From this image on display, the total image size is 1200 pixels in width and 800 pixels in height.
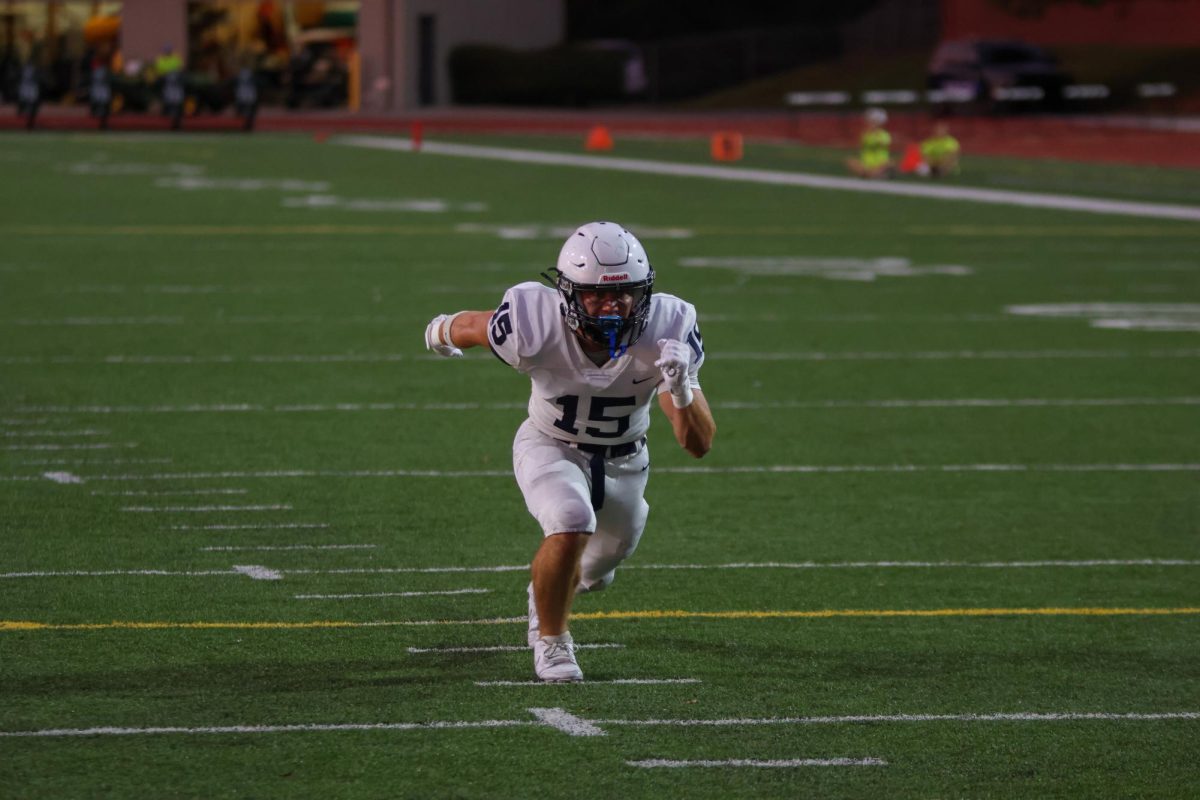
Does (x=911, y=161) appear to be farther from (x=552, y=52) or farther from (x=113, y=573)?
(x=552, y=52)

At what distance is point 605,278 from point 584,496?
69cm

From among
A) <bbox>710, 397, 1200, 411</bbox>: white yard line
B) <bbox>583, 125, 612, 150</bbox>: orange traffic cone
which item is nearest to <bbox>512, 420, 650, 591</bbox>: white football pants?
<bbox>710, 397, 1200, 411</bbox>: white yard line

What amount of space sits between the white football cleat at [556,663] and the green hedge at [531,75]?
52.8m

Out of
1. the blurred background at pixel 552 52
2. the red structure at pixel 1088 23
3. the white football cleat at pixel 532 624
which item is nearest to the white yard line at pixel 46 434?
the white football cleat at pixel 532 624

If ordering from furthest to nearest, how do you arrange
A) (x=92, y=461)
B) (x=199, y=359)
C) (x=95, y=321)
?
(x=95, y=321) < (x=199, y=359) < (x=92, y=461)

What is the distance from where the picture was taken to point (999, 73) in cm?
4931

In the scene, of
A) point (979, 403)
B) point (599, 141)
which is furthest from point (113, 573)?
point (599, 141)

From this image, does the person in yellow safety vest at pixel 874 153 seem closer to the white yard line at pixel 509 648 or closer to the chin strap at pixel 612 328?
the white yard line at pixel 509 648

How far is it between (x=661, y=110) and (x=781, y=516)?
5049 centimetres

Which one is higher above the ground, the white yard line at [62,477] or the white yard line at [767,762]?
the white yard line at [767,762]

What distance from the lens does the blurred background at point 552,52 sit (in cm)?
5375

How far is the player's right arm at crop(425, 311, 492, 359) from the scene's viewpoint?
669cm

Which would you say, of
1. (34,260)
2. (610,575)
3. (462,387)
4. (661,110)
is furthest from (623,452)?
(661,110)

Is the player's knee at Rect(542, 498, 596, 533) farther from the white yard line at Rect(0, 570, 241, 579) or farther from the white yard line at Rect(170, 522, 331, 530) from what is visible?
the white yard line at Rect(170, 522, 331, 530)
